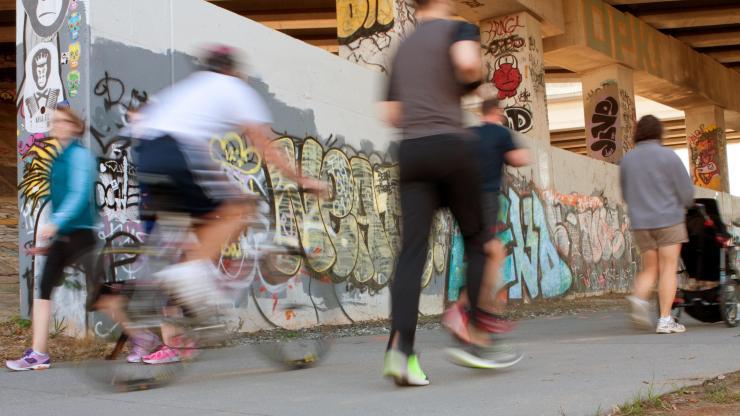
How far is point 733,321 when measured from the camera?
709 cm

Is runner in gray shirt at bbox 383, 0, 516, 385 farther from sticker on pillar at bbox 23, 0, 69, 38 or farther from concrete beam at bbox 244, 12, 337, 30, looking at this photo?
concrete beam at bbox 244, 12, 337, 30

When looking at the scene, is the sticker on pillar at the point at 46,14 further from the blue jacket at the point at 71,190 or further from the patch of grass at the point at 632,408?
the patch of grass at the point at 632,408

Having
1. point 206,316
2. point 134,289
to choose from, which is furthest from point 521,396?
point 134,289

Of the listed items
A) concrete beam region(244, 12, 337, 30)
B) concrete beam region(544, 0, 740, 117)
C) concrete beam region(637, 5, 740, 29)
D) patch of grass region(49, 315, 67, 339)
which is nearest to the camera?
patch of grass region(49, 315, 67, 339)

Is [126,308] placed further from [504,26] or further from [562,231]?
[504,26]

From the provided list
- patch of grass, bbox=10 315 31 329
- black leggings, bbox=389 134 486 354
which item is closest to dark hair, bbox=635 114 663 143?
black leggings, bbox=389 134 486 354

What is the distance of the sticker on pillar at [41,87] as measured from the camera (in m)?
6.61

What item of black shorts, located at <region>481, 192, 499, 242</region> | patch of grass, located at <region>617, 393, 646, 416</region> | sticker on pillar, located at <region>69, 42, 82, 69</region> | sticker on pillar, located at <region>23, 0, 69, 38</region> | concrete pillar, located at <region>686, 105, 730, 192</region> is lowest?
patch of grass, located at <region>617, 393, 646, 416</region>

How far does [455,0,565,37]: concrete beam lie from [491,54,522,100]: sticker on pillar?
92 cm

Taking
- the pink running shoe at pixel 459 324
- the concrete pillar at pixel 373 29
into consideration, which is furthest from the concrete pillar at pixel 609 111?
the pink running shoe at pixel 459 324

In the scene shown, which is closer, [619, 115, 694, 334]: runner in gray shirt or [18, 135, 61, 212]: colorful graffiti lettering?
[619, 115, 694, 334]: runner in gray shirt

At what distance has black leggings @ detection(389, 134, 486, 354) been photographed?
3.77 meters

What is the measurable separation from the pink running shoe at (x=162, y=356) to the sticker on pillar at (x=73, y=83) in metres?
3.10

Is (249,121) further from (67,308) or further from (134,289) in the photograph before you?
(67,308)
